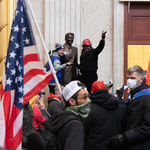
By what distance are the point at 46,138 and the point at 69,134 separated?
0.22 m

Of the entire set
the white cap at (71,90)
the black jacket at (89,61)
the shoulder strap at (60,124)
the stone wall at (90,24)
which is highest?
the stone wall at (90,24)

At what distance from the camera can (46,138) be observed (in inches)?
106

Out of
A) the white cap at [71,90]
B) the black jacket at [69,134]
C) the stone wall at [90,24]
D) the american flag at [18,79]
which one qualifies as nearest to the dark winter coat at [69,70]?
the stone wall at [90,24]

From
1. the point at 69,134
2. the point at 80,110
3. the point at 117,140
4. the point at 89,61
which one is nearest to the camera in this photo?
the point at 69,134

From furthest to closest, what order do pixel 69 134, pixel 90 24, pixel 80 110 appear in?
1. pixel 90 24
2. pixel 80 110
3. pixel 69 134

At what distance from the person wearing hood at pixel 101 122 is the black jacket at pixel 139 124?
219 millimetres

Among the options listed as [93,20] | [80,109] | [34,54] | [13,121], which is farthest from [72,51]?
[80,109]

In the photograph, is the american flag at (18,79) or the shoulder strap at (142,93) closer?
the american flag at (18,79)

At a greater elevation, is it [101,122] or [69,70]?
[69,70]

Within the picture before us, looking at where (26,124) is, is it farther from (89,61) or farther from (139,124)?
(89,61)

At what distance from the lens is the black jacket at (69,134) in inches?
103

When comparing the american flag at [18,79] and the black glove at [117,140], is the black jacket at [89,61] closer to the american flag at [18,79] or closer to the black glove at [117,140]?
the american flag at [18,79]

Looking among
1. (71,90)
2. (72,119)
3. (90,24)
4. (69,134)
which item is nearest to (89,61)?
(90,24)

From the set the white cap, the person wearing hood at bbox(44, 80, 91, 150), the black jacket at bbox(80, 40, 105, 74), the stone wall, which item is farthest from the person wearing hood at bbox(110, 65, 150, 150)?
the stone wall
